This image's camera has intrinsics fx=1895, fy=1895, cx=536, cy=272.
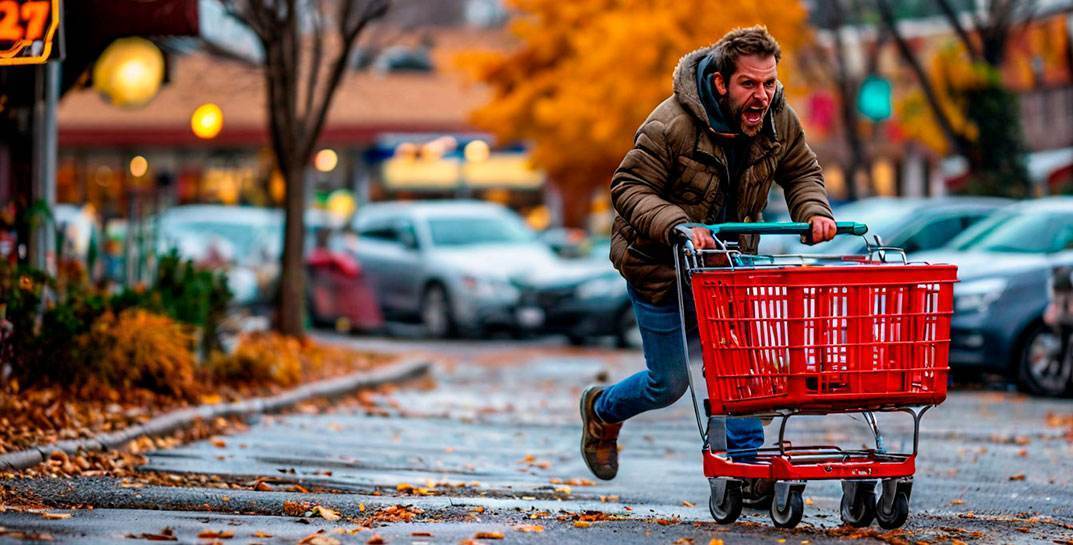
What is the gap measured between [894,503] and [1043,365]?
8.05 m

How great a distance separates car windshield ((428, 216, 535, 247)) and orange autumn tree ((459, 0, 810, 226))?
11203mm

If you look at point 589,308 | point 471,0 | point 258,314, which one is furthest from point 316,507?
point 471,0

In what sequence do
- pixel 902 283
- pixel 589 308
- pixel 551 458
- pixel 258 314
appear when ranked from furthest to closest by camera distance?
pixel 258 314
pixel 589 308
pixel 551 458
pixel 902 283

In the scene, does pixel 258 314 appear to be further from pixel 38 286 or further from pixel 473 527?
pixel 473 527

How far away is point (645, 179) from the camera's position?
6867 mm

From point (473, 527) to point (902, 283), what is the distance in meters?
1.70

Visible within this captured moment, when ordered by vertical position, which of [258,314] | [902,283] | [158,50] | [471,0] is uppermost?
[471,0]

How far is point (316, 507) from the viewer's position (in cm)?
709

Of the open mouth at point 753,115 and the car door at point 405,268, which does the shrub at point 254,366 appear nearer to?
the open mouth at point 753,115

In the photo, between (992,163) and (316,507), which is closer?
(316,507)

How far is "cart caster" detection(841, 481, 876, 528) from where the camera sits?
6754 millimetres

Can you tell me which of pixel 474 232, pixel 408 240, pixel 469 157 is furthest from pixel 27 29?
pixel 469 157

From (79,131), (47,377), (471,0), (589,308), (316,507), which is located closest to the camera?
(316,507)

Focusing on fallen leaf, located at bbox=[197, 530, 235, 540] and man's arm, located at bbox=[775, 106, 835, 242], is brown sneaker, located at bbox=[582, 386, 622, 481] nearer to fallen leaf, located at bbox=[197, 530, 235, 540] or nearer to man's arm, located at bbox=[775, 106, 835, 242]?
man's arm, located at bbox=[775, 106, 835, 242]
